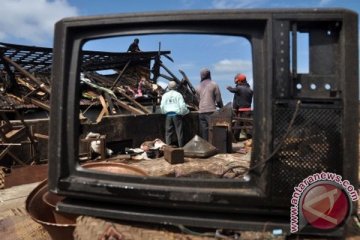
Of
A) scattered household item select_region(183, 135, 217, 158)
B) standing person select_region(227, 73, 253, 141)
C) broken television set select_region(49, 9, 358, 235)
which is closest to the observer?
broken television set select_region(49, 9, 358, 235)

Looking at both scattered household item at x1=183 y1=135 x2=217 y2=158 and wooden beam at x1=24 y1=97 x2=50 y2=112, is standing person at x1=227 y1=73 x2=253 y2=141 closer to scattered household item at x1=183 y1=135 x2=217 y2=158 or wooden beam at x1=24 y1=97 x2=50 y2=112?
scattered household item at x1=183 y1=135 x2=217 y2=158

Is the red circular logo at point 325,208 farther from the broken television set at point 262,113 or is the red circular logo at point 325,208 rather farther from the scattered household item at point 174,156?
the scattered household item at point 174,156

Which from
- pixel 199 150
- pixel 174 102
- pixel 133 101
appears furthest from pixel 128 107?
pixel 199 150

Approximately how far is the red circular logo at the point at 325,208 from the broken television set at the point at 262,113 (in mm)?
60

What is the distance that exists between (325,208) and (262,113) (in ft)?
1.74

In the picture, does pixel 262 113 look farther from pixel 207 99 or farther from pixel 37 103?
pixel 37 103

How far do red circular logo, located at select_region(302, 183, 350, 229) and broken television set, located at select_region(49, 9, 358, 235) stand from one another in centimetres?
6

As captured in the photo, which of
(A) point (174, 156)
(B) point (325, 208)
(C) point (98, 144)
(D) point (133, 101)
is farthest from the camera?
(D) point (133, 101)

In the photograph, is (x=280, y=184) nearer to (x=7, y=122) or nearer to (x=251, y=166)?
(x=251, y=166)

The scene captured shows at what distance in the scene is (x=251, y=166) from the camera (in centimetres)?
202

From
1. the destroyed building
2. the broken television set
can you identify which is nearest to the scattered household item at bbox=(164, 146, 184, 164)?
the broken television set

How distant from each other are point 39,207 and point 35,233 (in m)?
0.88

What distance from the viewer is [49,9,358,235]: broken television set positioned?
1881 mm

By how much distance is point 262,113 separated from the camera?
1.95 m
